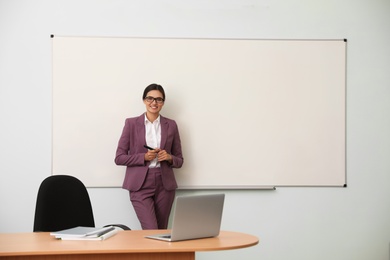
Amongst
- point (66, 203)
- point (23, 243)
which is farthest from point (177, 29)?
point (23, 243)

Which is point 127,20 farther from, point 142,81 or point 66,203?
point 66,203

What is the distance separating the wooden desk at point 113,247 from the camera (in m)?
2.90

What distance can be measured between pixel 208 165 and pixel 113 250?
2.63m

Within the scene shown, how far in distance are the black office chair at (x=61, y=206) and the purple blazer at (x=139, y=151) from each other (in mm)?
977

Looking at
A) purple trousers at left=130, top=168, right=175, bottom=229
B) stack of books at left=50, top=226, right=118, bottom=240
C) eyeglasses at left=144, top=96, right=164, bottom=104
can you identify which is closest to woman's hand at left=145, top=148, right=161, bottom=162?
purple trousers at left=130, top=168, right=175, bottom=229

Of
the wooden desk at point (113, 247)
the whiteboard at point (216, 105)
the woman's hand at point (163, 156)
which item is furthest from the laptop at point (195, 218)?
the whiteboard at point (216, 105)

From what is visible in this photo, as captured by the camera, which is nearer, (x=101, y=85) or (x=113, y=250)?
(x=113, y=250)

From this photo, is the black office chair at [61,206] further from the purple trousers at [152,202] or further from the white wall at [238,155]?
the white wall at [238,155]

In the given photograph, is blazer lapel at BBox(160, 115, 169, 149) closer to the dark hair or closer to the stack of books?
the dark hair

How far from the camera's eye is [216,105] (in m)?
5.50

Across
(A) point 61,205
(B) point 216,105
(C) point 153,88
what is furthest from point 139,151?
(A) point 61,205

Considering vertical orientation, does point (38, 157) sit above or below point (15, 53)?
below

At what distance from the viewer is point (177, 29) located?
5.48 metres

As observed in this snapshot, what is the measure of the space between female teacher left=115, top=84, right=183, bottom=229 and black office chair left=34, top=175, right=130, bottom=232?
0.99 meters
